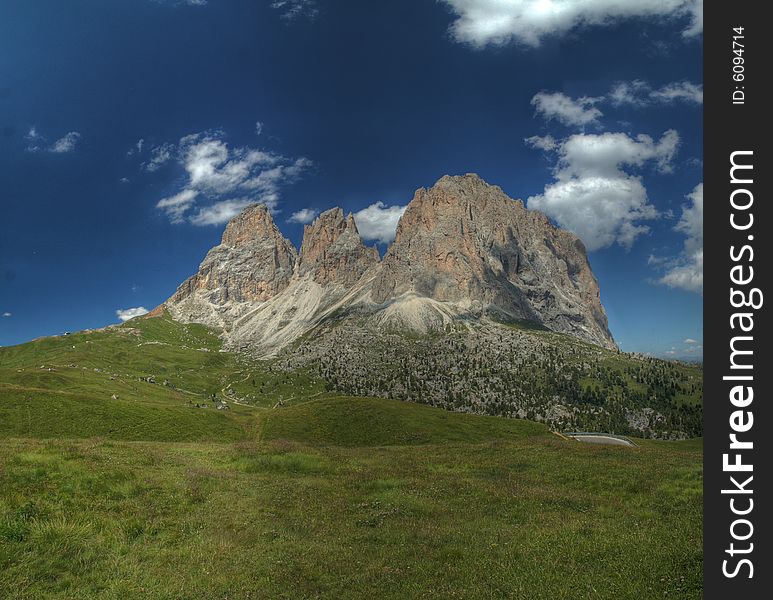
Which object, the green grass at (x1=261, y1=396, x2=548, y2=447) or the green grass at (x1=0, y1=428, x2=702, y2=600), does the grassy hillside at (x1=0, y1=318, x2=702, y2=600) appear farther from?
the green grass at (x1=261, y1=396, x2=548, y2=447)

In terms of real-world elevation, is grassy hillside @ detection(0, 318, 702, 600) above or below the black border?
below

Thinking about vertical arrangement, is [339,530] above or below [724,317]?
below

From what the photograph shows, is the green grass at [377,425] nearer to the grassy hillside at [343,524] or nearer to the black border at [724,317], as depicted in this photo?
the grassy hillside at [343,524]

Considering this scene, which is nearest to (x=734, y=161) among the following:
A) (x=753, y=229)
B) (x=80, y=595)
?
(x=753, y=229)

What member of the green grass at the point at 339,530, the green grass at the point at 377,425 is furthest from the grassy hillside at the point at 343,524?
the green grass at the point at 377,425

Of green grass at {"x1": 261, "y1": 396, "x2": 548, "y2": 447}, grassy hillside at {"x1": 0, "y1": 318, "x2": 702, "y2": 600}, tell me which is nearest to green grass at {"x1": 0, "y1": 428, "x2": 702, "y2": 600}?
grassy hillside at {"x1": 0, "y1": 318, "x2": 702, "y2": 600}

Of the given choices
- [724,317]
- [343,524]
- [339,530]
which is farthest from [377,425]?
[724,317]

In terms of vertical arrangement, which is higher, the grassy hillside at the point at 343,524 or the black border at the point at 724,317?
the black border at the point at 724,317

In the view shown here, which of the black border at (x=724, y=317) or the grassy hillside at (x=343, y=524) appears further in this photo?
the grassy hillside at (x=343, y=524)

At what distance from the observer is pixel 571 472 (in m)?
29.0

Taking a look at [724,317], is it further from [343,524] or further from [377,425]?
[377,425]

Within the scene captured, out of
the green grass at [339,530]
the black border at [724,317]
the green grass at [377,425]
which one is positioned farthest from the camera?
the green grass at [377,425]

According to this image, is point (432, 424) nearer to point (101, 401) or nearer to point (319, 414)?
point (319, 414)

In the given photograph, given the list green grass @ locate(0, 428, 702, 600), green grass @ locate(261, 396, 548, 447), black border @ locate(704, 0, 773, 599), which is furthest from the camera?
green grass @ locate(261, 396, 548, 447)
